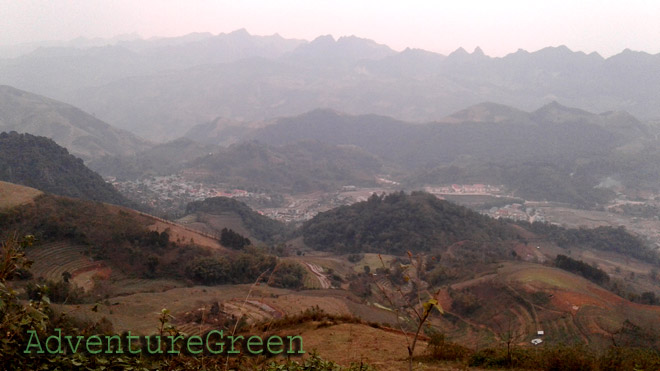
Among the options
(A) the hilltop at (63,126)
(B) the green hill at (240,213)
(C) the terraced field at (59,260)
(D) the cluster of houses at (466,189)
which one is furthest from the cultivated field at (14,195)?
(A) the hilltop at (63,126)

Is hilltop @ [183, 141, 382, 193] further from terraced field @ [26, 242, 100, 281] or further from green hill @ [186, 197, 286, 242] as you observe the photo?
terraced field @ [26, 242, 100, 281]

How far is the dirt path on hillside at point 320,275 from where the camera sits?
119ft

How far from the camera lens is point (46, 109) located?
128 metres

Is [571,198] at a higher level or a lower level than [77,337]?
lower

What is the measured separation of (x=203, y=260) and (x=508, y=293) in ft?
75.7

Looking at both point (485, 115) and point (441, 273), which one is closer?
point (441, 273)

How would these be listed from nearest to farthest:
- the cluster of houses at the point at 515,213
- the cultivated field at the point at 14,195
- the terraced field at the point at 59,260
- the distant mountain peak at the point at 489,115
→ the terraced field at the point at 59,260 → the cultivated field at the point at 14,195 → the cluster of houses at the point at 515,213 → the distant mountain peak at the point at 489,115

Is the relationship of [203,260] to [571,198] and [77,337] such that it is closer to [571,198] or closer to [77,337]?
[77,337]

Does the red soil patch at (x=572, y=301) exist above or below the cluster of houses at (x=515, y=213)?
above

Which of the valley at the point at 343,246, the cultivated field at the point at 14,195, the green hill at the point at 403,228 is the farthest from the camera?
the green hill at the point at 403,228

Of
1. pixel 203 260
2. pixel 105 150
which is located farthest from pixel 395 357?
pixel 105 150

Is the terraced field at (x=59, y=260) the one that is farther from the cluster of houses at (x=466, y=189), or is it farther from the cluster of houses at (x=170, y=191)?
the cluster of houses at (x=466, y=189)

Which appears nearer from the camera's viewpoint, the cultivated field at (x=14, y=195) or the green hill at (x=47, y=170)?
the cultivated field at (x=14, y=195)

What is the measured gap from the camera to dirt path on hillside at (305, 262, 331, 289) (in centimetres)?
3624
